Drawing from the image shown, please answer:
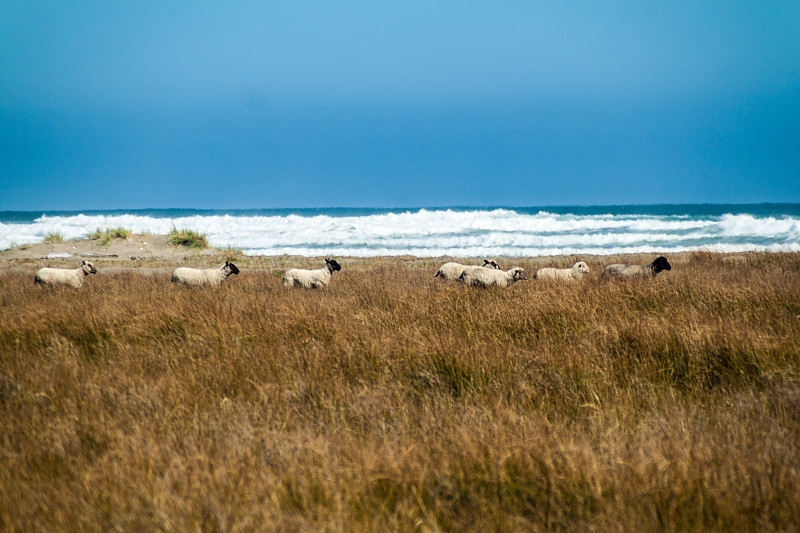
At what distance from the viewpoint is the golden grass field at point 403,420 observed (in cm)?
206

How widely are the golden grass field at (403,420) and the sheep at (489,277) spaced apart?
11.2ft

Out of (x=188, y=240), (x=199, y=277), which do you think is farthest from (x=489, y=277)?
(x=188, y=240)

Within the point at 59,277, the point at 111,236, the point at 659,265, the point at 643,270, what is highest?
the point at 111,236

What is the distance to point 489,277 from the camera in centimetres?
968

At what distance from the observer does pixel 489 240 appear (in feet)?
105

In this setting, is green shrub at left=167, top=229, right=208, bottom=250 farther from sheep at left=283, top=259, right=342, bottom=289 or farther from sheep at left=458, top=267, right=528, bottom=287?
sheep at left=458, top=267, right=528, bottom=287

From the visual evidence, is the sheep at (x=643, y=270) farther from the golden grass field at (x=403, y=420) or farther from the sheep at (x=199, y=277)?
the sheep at (x=199, y=277)

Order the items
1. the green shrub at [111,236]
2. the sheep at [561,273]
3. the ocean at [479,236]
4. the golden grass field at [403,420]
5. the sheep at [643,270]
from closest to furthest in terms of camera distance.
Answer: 1. the golden grass field at [403,420]
2. the sheep at [643,270]
3. the sheep at [561,273]
4. the green shrub at [111,236]
5. the ocean at [479,236]

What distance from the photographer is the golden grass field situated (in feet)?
6.75

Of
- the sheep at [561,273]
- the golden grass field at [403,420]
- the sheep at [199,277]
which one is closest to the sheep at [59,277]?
the sheep at [199,277]

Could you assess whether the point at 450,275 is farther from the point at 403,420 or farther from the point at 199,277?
the point at 403,420

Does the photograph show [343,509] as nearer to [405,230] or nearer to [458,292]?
[458,292]

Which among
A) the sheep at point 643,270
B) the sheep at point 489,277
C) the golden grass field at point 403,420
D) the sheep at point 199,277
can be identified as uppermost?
the sheep at point 643,270

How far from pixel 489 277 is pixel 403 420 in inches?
276
